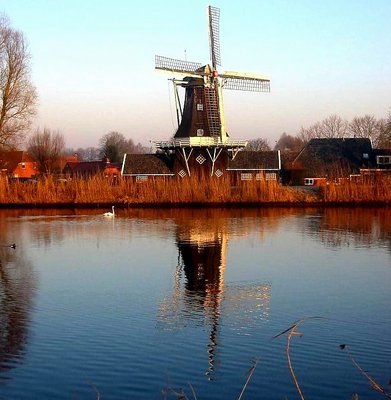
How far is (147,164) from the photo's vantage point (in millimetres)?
33938

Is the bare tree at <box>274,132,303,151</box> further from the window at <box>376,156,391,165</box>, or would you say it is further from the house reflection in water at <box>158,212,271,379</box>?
the house reflection in water at <box>158,212,271,379</box>

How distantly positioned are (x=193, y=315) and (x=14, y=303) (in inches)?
99.4

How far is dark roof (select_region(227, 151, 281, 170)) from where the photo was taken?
33.4m

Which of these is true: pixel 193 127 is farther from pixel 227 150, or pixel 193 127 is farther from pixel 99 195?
Answer: pixel 99 195

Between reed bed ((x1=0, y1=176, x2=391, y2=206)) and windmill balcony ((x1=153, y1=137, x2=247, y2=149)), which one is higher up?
windmill balcony ((x1=153, y1=137, x2=247, y2=149))

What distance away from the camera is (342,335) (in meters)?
6.48

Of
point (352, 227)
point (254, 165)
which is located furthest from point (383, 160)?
point (352, 227)

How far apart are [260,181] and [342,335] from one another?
18.7 meters

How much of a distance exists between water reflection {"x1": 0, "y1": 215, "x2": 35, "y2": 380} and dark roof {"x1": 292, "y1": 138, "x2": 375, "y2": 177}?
2675 centimetres

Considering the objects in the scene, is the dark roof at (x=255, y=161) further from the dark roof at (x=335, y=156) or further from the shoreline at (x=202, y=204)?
the shoreline at (x=202, y=204)

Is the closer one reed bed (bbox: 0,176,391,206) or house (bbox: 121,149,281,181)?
reed bed (bbox: 0,176,391,206)

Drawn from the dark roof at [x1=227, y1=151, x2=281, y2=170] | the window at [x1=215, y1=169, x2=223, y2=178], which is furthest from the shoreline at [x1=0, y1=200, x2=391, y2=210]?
the dark roof at [x1=227, y1=151, x2=281, y2=170]

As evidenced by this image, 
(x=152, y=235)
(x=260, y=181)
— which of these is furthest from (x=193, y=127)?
(x=152, y=235)

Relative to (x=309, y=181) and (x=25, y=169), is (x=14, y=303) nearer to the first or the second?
(x=309, y=181)
